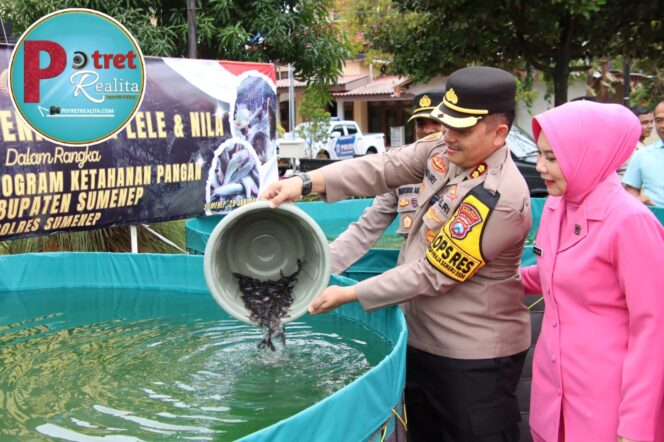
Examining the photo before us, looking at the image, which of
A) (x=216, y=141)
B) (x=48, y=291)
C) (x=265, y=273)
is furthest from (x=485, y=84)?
(x=216, y=141)

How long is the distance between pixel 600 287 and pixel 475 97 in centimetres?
65

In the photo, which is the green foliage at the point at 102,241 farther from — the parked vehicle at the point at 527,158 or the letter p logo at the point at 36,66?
the parked vehicle at the point at 527,158

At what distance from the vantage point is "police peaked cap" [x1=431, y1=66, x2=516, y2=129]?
2.17 meters

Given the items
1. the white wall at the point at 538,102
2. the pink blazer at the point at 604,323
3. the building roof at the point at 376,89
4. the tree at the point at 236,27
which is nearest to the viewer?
the pink blazer at the point at 604,323

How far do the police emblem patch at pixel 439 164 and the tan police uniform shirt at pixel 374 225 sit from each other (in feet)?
2.32

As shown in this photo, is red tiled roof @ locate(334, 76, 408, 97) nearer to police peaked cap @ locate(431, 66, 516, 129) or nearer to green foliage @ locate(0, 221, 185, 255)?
green foliage @ locate(0, 221, 185, 255)

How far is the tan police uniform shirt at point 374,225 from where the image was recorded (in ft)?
10.7

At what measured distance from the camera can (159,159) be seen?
5.93 metres

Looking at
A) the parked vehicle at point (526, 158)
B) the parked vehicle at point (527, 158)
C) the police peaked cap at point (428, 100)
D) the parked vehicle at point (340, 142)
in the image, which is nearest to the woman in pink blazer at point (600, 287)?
the police peaked cap at point (428, 100)

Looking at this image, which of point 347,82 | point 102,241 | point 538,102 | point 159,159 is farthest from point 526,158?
point 347,82

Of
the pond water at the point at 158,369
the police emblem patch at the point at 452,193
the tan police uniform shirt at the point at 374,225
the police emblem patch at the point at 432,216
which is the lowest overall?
the pond water at the point at 158,369

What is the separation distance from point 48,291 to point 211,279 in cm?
234

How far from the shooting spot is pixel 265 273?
2.94 metres

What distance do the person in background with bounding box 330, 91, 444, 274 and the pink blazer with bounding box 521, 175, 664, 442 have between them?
1138mm
